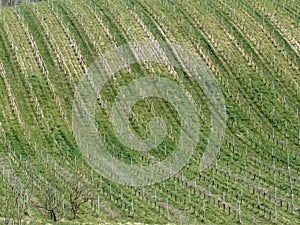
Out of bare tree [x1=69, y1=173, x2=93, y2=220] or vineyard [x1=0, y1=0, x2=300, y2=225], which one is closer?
bare tree [x1=69, y1=173, x2=93, y2=220]

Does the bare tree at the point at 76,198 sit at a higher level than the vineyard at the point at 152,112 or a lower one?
lower

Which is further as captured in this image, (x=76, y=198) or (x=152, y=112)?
(x=152, y=112)

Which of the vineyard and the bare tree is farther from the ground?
the vineyard

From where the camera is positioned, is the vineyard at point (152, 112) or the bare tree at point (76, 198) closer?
the bare tree at point (76, 198)

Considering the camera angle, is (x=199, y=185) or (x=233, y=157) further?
(x=233, y=157)

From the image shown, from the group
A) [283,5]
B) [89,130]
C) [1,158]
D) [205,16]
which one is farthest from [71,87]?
[283,5]

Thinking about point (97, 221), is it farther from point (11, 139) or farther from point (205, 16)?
point (205, 16)

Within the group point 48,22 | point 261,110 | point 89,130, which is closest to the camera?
point 89,130

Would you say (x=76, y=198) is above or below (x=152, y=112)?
below
